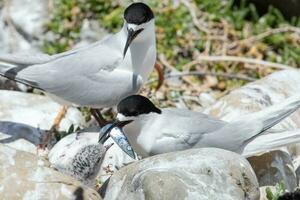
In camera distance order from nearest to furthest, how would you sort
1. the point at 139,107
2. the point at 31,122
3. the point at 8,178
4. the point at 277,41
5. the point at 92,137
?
1. the point at 8,178
2. the point at 139,107
3. the point at 92,137
4. the point at 31,122
5. the point at 277,41

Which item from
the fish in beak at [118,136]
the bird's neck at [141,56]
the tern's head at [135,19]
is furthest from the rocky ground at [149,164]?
the tern's head at [135,19]

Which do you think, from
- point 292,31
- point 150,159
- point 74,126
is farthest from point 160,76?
point 150,159

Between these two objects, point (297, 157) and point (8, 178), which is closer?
point (8, 178)

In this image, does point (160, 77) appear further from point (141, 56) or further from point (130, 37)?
point (130, 37)

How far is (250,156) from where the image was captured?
5.40 metres

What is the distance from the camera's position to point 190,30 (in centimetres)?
809

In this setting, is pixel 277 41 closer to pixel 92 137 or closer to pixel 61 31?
pixel 61 31

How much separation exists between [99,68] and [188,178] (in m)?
1.60

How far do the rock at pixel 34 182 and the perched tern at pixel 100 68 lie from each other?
1.23 metres

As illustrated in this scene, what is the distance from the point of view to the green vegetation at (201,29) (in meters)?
7.82

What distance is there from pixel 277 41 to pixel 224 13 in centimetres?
58

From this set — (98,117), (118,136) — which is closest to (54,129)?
Answer: (98,117)

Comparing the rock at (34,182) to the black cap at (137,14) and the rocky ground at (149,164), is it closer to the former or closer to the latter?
the rocky ground at (149,164)

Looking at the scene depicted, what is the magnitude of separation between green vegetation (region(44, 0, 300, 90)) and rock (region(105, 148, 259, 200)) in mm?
3025
